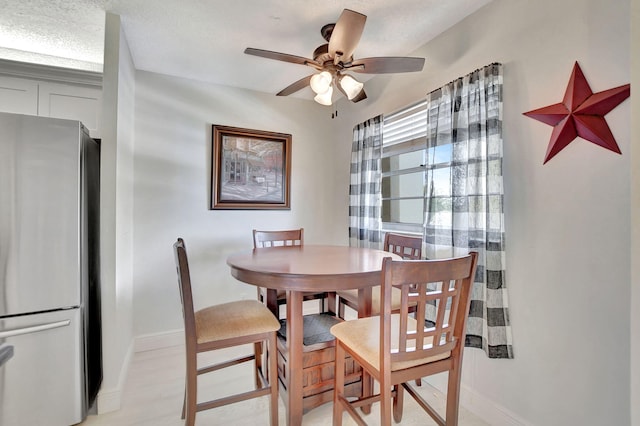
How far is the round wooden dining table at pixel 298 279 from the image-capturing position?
1.36m

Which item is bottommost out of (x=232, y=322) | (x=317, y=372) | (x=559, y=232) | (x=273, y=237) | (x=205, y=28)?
(x=317, y=372)

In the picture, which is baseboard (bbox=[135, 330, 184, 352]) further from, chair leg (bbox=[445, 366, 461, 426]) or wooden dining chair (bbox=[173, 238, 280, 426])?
chair leg (bbox=[445, 366, 461, 426])

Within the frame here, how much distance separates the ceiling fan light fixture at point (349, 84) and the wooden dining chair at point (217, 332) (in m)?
1.33

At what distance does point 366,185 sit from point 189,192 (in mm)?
1704

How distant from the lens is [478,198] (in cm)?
169

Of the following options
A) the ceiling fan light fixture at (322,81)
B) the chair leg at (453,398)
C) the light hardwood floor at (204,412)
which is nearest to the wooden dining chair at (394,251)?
the chair leg at (453,398)

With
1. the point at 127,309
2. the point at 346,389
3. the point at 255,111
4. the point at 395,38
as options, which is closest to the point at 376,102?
the point at 395,38

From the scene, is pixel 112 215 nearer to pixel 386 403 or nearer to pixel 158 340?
pixel 158 340

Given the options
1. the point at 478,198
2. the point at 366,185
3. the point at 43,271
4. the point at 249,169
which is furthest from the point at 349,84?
the point at 43,271

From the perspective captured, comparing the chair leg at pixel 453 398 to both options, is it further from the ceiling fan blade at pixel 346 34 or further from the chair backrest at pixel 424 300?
the ceiling fan blade at pixel 346 34

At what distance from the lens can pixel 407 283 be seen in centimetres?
107

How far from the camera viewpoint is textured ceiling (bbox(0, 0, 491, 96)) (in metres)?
1.83

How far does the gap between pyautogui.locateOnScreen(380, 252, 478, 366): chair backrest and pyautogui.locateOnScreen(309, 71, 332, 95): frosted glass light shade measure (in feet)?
3.88

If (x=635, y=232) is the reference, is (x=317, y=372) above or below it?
below
